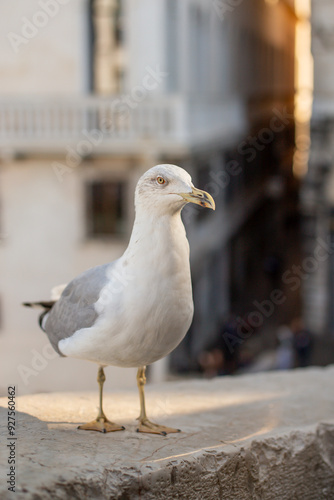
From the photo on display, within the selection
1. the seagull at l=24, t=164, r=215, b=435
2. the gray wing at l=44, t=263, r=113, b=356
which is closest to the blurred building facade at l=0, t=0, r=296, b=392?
the gray wing at l=44, t=263, r=113, b=356

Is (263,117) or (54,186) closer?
(54,186)

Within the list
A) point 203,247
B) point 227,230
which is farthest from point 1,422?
point 227,230

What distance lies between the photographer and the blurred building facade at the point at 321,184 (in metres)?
12.9

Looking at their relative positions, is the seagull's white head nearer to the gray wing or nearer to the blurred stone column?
the gray wing

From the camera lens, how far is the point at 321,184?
1323 centimetres

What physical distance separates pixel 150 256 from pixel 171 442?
3.35ft

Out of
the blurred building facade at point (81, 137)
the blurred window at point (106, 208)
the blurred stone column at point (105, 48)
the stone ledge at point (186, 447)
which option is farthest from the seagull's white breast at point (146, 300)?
the blurred stone column at point (105, 48)

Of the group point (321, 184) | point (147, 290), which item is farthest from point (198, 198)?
point (321, 184)

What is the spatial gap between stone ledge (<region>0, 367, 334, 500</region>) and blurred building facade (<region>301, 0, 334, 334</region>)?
26.4 ft

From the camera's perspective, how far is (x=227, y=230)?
641 inches

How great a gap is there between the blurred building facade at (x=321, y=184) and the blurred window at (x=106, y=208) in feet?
10.9

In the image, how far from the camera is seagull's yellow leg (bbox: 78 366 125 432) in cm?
419

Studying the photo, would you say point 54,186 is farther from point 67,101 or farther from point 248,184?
point 248,184

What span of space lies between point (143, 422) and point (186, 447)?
330mm
